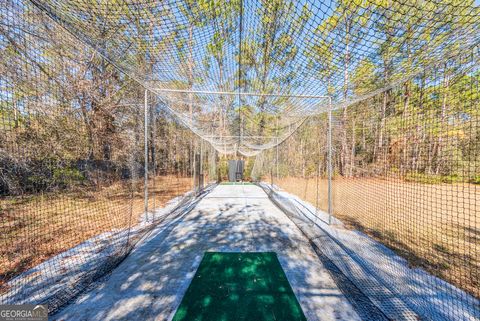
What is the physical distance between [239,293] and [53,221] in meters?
3.54

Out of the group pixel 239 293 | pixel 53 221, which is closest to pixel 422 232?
pixel 239 293

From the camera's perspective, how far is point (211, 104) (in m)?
5.04

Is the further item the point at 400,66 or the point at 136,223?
the point at 136,223

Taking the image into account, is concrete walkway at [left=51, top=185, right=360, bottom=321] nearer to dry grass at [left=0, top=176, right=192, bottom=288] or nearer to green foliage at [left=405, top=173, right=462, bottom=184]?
dry grass at [left=0, top=176, right=192, bottom=288]

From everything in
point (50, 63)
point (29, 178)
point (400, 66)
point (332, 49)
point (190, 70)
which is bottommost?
point (29, 178)

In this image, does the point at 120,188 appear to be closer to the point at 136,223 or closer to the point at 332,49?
the point at 136,223

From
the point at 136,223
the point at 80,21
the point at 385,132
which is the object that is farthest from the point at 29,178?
the point at 385,132

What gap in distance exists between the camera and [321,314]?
1.41 m

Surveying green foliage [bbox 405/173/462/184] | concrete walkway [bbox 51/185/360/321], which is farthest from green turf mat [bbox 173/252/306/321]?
green foliage [bbox 405/173/462/184]

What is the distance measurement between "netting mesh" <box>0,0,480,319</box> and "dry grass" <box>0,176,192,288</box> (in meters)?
0.03

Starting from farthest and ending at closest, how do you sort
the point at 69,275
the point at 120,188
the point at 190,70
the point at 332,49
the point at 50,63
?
the point at 120,188
the point at 50,63
the point at 190,70
the point at 332,49
the point at 69,275

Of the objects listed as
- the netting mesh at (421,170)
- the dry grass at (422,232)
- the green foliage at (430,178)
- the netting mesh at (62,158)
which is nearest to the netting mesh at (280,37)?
the netting mesh at (421,170)

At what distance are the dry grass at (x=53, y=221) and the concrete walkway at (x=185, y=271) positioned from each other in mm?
855

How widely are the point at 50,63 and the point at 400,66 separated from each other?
4.79m
